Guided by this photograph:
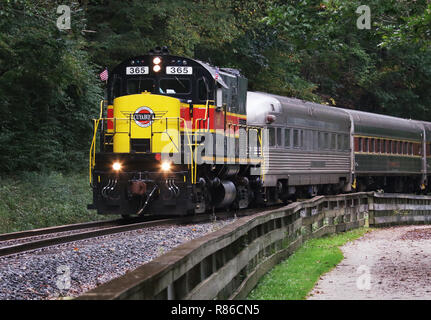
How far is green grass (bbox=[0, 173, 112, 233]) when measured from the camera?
17.3 metres

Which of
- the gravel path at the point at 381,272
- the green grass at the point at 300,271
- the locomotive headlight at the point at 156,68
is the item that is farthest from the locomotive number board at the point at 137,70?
the gravel path at the point at 381,272

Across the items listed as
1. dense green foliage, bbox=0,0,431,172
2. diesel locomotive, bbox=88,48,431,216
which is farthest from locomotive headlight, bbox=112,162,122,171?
dense green foliage, bbox=0,0,431,172

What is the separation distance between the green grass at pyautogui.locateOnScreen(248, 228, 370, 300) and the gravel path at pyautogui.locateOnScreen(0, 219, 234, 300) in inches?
70.9

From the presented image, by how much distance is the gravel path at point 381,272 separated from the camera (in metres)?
8.38

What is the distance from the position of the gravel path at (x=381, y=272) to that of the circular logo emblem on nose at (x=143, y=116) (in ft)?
17.5

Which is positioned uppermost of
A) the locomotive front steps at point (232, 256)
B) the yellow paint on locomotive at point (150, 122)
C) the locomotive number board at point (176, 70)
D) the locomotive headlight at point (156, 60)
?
the locomotive headlight at point (156, 60)

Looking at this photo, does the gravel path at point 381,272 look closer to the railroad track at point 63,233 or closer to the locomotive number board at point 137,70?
the railroad track at point 63,233

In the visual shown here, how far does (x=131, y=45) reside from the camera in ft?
86.5

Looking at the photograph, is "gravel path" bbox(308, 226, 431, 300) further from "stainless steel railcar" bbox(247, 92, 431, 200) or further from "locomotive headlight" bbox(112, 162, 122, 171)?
"stainless steel railcar" bbox(247, 92, 431, 200)

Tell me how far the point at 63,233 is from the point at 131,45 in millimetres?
13079

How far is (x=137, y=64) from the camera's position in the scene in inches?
684

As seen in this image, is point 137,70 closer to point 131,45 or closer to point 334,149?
point 131,45

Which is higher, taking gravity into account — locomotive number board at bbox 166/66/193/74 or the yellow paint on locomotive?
locomotive number board at bbox 166/66/193/74
